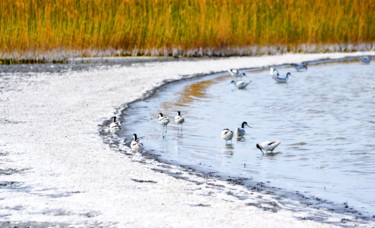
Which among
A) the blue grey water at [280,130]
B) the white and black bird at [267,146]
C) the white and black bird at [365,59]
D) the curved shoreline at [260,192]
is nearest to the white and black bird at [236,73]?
the blue grey water at [280,130]

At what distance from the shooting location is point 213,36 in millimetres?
20547

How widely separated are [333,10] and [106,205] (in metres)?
18.5

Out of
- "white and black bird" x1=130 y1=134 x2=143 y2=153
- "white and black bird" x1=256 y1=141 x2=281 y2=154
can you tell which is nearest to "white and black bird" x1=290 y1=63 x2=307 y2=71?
"white and black bird" x1=256 y1=141 x2=281 y2=154

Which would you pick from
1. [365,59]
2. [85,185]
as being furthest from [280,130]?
[365,59]

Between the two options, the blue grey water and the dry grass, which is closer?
the blue grey water

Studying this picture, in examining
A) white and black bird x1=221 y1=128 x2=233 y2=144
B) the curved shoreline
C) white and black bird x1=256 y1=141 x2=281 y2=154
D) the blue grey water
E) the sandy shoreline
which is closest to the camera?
the sandy shoreline

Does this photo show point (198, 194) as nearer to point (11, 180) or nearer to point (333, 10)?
point (11, 180)

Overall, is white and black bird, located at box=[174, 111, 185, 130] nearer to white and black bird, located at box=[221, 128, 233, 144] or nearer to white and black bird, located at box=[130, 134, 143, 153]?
white and black bird, located at box=[221, 128, 233, 144]

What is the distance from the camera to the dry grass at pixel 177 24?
60.6 feet

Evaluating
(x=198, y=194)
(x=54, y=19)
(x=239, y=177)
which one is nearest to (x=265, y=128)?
(x=239, y=177)

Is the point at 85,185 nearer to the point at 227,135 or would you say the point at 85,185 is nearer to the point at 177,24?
the point at 227,135

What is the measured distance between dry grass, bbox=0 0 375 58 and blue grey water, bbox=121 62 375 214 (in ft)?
10.7

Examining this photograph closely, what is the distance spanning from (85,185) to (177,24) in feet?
45.8

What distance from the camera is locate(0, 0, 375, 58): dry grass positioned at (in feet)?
60.6
